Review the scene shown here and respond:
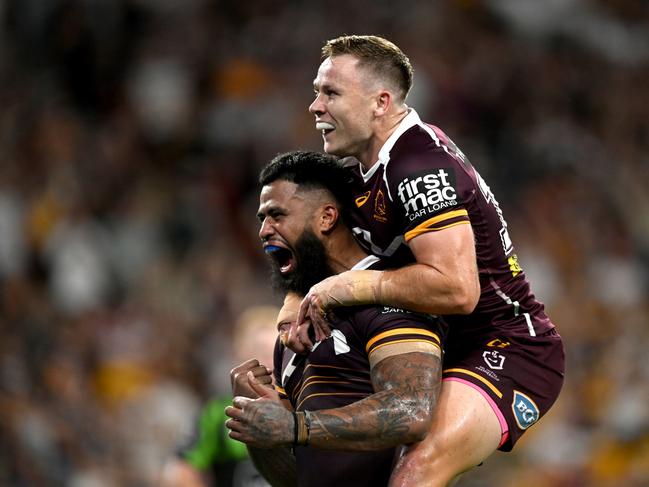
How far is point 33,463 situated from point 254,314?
192 cm

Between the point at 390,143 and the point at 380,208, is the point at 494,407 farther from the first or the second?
the point at 390,143

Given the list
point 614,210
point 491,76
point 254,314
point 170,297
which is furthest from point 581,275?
point 254,314

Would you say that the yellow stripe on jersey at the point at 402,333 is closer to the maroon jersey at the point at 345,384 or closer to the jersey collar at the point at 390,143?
the maroon jersey at the point at 345,384

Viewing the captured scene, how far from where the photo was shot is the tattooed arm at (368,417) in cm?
469

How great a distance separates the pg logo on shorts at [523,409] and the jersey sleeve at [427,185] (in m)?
0.81

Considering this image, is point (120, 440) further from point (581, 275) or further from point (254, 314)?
point (581, 275)

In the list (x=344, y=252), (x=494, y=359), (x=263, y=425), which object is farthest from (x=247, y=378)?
(x=494, y=359)

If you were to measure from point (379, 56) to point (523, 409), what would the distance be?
5.14 ft

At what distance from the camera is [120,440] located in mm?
9297

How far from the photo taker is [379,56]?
530cm

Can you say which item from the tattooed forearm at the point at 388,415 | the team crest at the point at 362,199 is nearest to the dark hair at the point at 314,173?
the team crest at the point at 362,199

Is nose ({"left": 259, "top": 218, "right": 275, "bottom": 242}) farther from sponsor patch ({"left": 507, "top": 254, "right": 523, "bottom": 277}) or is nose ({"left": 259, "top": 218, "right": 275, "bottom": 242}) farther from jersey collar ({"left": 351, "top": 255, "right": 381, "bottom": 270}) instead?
sponsor patch ({"left": 507, "top": 254, "right": 523, "bottom": 277})

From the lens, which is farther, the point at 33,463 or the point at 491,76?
the point at 491,76

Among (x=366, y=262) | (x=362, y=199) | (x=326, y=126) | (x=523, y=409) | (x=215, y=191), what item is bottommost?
(x=523, y=409)
